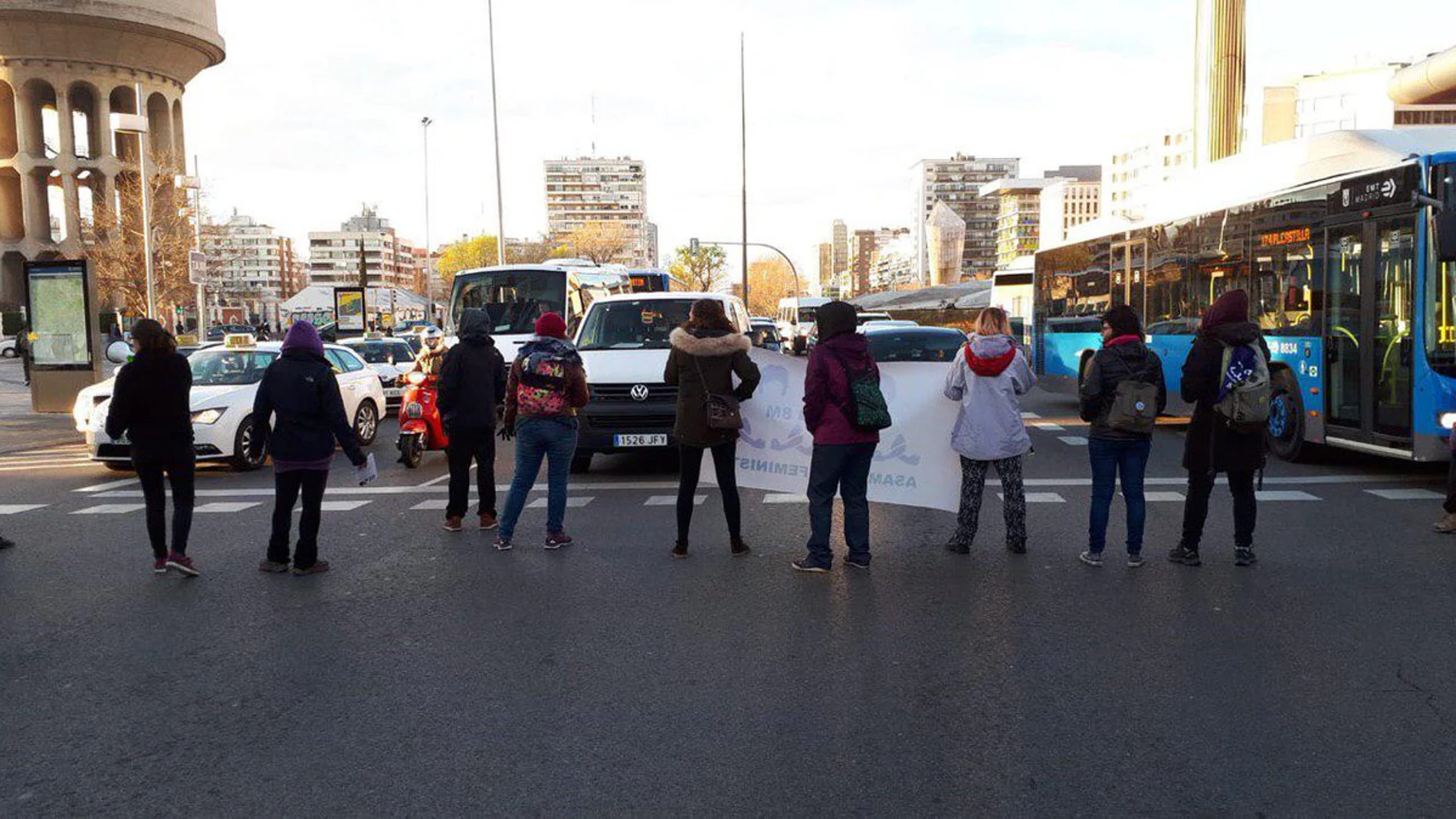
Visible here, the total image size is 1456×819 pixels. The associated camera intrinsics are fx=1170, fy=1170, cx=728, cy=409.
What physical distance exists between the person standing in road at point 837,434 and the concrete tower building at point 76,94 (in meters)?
74.3

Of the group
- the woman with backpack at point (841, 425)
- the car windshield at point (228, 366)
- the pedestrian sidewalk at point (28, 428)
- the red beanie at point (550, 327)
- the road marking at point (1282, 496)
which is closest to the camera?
the woman with backpack at point (841, 425)

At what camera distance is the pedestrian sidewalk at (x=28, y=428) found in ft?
55.5

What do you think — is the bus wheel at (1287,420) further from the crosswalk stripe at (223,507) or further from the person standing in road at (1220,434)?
the crosswalk stripe at (223,507)

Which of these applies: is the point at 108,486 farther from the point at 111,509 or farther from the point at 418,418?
the point at 418,418

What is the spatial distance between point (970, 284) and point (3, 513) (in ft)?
254

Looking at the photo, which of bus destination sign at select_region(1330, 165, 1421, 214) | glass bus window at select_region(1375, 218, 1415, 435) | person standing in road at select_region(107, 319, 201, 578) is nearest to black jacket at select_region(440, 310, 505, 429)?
person standing in road at select_region(107, 319, 201, 578)

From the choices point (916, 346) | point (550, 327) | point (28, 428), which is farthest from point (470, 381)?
point (28, 428)

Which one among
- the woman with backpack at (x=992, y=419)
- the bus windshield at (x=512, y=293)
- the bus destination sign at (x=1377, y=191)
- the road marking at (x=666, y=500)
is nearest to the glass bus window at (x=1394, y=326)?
the bus destination sign at (x=1377, y=191)

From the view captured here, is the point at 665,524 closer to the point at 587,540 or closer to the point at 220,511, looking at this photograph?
the point at 587,540

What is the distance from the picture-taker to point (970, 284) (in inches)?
3282

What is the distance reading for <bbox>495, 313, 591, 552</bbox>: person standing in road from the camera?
322 inches

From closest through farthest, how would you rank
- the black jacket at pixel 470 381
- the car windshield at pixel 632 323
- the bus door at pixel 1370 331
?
the black jacket at pixel 470 381 < the bus door at pixel 1370 331 < the car windshield at pixel 632 323

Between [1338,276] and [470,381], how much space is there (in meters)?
8.30

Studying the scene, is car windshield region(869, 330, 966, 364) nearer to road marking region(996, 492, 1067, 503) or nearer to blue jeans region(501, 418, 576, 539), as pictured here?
road marking region(996, 492, 1067, 503)
